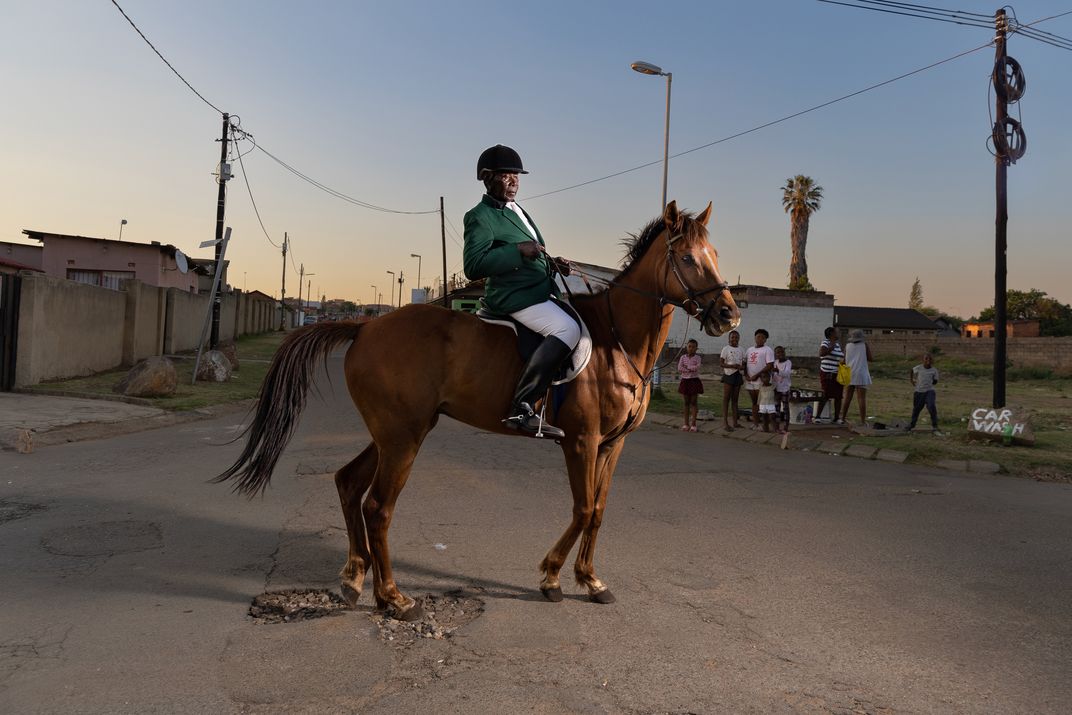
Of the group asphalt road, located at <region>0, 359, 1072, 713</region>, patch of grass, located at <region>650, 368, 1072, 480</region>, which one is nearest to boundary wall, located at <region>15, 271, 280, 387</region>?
asphalt road, located at <region>0, 359, 1072, 713</region>

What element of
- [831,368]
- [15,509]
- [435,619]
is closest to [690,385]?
[831,368]

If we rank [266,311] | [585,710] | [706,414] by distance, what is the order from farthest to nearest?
[266,311]
[706,414]
[585,710]

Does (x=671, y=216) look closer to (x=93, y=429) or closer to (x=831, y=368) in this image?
(x=93, y=429)

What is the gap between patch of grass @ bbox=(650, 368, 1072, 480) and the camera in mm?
9711

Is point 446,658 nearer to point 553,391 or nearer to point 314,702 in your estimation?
point 314,702

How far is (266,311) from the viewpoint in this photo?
175 ft

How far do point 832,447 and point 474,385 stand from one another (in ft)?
26.6

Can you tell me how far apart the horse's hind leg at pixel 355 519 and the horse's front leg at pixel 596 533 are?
1299mm

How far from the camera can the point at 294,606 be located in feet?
13.1

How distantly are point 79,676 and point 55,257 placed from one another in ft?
120

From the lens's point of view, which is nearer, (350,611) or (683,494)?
(350,611)

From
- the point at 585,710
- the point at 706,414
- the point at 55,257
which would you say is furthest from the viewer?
the point at 55,257

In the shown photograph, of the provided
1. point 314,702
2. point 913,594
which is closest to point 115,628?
point 314,702

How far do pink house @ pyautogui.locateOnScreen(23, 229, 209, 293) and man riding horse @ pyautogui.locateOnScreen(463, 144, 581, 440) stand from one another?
32.8m
